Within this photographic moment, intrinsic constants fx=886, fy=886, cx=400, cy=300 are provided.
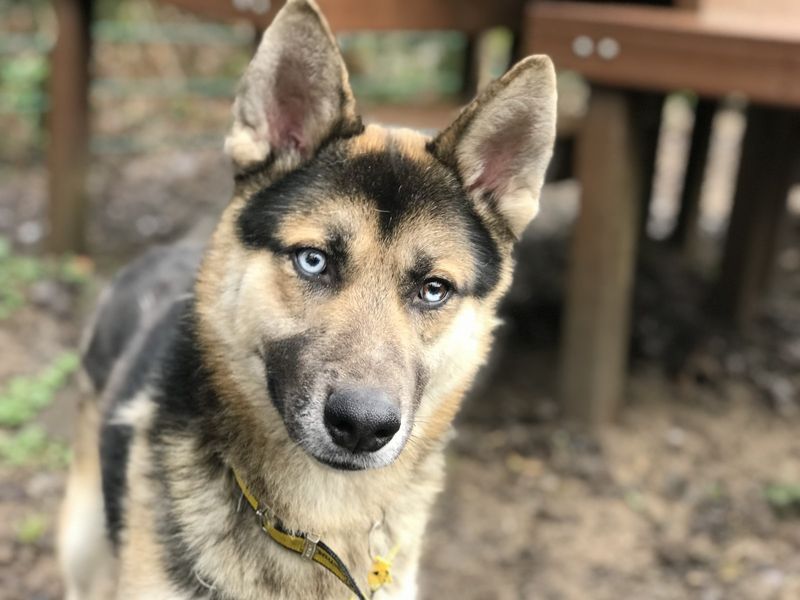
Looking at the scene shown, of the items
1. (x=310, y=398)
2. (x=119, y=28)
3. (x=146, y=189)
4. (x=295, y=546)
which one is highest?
(x=310, y=398)

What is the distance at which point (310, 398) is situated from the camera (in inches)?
83.1

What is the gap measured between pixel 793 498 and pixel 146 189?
18.7 feet

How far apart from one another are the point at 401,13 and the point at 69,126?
9.03 feet

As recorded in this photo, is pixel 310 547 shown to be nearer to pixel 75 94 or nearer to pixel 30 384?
pixel 30 384

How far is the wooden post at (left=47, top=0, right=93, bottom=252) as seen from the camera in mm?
5973

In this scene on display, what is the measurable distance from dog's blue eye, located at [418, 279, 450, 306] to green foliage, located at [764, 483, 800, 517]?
2.75 m

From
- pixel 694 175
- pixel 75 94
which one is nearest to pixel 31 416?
pixel 75 94

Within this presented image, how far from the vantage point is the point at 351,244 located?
7.64ft

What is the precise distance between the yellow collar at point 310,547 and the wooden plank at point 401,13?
102 inches

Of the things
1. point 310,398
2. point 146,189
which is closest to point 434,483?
point 310,398

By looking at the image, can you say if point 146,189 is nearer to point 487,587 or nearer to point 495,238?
point 487,587

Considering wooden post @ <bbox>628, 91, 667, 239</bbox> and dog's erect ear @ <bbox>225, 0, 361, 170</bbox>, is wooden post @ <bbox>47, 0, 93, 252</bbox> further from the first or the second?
dog's erect ear @ <bbox>225, 0, 361, 170</bbox>

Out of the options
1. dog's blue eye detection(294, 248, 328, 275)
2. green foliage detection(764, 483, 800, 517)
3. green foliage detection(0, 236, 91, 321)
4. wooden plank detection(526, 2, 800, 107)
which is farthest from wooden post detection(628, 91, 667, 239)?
green foliage detection(0, 236, 91, 321)

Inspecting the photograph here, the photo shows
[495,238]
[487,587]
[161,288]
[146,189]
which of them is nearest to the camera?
[495,238]
